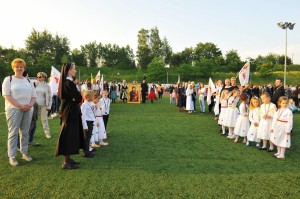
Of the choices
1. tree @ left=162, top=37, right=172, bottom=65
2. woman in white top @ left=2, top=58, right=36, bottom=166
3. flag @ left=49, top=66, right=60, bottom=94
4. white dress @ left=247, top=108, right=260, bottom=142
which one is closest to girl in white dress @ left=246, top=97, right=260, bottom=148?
white dress @ left=247, top=108, right=260, bottom=142

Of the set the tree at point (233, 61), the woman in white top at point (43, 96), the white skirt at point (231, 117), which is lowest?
the white skirt at point (231, 117)

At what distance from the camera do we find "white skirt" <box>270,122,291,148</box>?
6.87m

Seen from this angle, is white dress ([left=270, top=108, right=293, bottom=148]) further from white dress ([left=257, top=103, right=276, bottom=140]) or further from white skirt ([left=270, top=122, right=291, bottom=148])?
white dress ([left=257, top=103, right=276, bottom=140])

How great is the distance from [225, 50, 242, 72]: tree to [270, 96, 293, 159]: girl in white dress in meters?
73.3

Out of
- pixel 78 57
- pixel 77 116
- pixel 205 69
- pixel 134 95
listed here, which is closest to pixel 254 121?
pixel 77 116

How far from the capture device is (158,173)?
541 cm

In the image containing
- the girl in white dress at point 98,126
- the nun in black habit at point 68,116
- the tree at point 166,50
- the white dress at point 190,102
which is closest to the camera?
the nun in black habit at point 68,116

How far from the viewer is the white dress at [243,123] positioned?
28.2 ft

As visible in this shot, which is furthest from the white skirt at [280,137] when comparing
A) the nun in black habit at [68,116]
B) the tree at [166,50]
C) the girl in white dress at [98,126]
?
the tree at [166,50]

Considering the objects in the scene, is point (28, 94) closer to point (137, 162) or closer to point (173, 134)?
point (137, 162)

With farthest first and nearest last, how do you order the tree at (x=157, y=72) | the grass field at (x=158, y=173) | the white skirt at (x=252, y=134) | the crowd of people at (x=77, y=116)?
the tree at (x=157, y=72) < the white skirt at (x=252, y=134) < the crowd of people at (x=77, y=116) < the grass field at (x=158, y=173)

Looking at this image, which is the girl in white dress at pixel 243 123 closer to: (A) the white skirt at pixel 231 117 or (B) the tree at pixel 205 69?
(A) the white skirt at pixel 231 117

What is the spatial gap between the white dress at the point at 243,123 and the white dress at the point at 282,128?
1.45 metres

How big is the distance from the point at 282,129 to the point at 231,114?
252 cm
